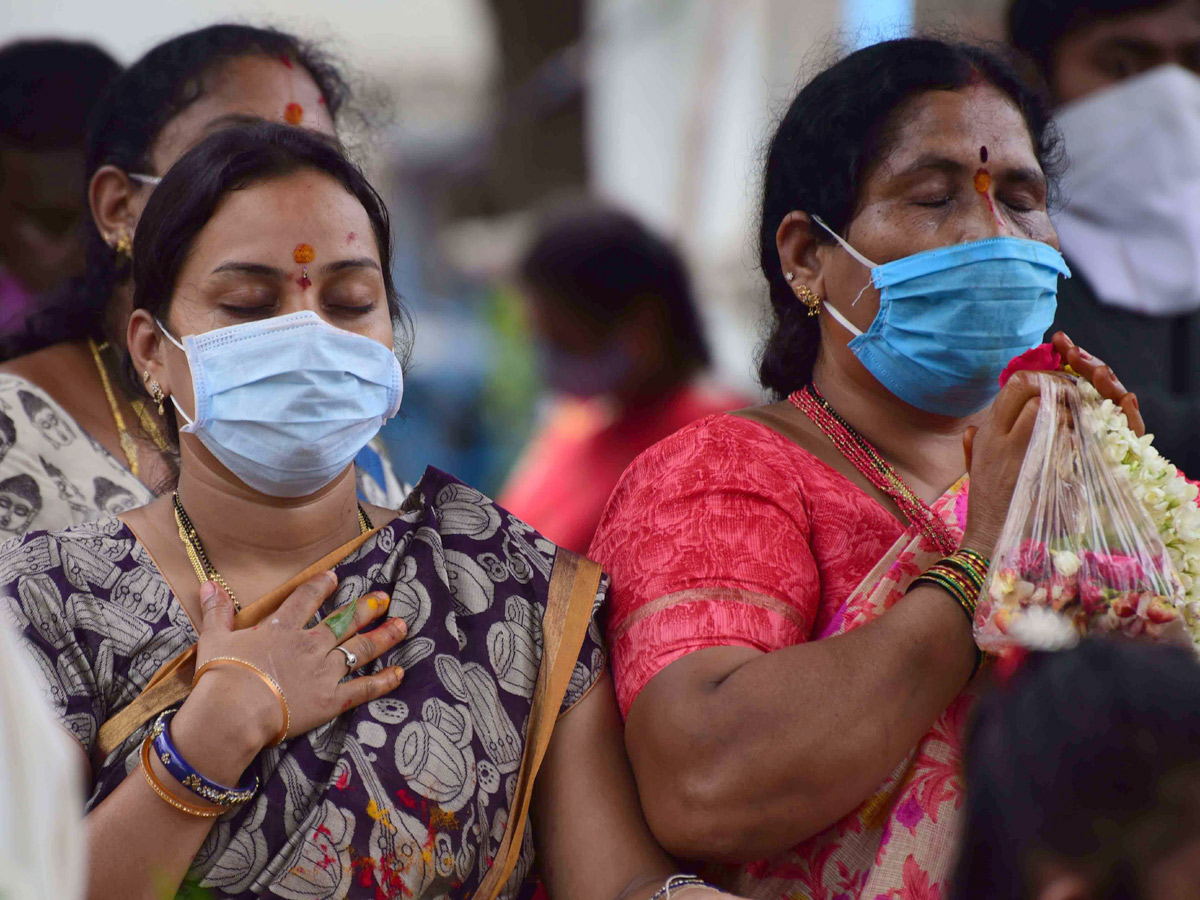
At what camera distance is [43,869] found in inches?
50.2

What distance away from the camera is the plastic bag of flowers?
2141mm

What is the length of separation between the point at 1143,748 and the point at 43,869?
1.04m

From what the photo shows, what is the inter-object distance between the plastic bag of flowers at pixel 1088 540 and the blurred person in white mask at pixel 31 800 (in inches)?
51.9

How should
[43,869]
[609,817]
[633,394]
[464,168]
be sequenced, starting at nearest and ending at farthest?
[43,869], [609,817], [633,394], [464,168]

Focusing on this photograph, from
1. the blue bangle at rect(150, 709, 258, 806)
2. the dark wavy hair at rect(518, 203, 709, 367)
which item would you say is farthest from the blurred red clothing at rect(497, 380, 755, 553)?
the blue bangle at rect(150, 709, 258, 806)

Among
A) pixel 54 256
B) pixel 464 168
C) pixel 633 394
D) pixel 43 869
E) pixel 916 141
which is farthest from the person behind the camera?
pixel 464 168

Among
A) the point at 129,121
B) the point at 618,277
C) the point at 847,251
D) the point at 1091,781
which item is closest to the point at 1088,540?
the point at 847,251

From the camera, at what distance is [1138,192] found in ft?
13.6

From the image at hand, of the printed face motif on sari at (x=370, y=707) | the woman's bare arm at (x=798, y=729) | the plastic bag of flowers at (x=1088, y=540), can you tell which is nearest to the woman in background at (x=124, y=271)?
the printed face motif on sari at (x=370, y=707)

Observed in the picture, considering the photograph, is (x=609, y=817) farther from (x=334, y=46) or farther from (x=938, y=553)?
(x=334, y=46)

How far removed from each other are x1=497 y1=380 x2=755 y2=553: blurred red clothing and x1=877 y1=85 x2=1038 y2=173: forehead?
2.12 m

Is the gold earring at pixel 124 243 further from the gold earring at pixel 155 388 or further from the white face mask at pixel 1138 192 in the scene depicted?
the white face mask at pixel 1138 192

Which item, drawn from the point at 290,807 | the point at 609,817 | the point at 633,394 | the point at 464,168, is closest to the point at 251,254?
the point at 290,807

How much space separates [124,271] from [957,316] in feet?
5.87
